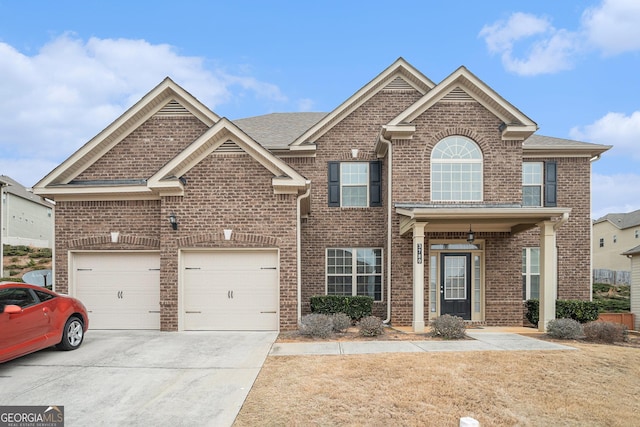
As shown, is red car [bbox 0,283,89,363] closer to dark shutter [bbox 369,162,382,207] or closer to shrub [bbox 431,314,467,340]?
shrub [bbox 431,314,467,340]

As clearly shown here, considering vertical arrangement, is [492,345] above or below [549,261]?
below

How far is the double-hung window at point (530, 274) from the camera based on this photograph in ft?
48.7

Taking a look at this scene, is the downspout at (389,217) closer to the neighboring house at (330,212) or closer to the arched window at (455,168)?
the neighboring house at (330,212)

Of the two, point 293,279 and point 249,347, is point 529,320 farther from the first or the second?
point 249,347

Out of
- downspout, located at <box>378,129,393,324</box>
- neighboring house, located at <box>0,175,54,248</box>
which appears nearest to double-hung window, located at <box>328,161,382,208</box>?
downspout, located at <box>378,129,393,324</box>

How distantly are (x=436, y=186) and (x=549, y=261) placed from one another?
3.78 metres

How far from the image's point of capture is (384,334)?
1091 centimetres

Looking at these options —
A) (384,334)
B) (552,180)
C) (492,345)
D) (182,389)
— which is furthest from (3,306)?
(552,180)

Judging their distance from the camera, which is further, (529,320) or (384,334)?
(529,320)

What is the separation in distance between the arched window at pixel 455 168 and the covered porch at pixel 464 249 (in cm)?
89

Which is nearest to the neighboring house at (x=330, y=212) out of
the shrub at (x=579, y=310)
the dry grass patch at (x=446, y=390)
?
the shrub at (x=579, y=310)

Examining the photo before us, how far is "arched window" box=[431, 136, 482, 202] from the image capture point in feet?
42.9

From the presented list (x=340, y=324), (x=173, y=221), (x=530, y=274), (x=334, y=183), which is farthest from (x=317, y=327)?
(x=530, y=274)

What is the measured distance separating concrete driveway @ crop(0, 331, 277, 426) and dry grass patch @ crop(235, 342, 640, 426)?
1.75ft
